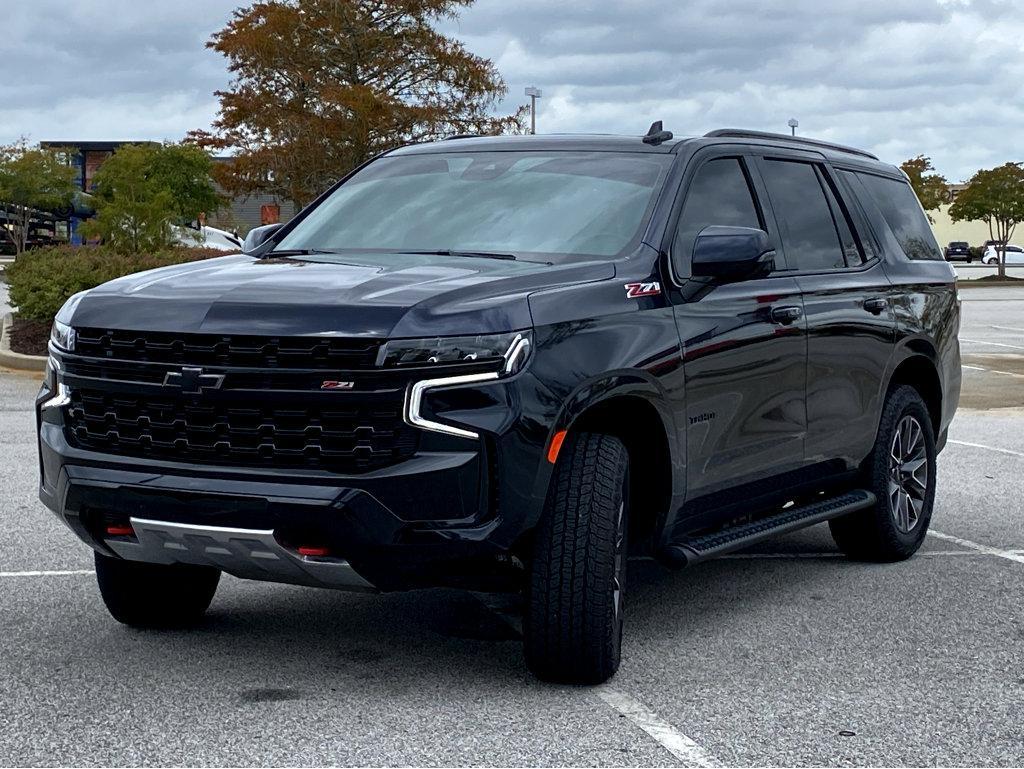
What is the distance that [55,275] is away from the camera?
65.0 ft

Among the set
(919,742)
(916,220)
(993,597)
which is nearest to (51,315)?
(916,220)

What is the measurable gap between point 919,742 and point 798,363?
84.1 inches

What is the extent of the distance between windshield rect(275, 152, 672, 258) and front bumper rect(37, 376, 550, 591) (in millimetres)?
1219

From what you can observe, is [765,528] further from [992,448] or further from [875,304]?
[992,448]

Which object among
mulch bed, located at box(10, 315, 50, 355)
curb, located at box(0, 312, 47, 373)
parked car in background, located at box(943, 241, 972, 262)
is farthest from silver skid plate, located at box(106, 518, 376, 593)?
parked car in background, located at box(943, 241, 972, 262)

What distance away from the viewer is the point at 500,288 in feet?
16.8

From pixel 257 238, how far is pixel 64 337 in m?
1.64

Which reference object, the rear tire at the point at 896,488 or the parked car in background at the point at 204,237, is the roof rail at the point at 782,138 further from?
the parked car in background at the point at 204,237

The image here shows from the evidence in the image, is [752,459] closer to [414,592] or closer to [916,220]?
[414,592]

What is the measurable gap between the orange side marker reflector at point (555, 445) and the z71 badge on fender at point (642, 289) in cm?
75

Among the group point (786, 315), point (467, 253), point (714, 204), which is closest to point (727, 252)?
point (714, 204)

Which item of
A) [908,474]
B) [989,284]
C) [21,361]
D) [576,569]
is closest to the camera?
[576,569]

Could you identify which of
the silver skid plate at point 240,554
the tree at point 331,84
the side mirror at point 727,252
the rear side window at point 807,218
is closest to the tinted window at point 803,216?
the rear side window at point 807,218

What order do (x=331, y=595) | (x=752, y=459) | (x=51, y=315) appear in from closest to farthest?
(x=752, y=459), (x=331, y=595), (x=51, y=315)
